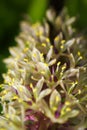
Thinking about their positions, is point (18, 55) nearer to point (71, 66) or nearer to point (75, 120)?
point (71, 66)

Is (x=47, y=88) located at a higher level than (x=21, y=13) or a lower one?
lower

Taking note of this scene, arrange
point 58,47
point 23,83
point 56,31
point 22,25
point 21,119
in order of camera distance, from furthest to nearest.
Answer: point 22,25 → point 56,31 → point 58,47 → point 23,83 → point 21,119

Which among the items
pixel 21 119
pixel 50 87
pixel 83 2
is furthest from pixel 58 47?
pixel 83 2

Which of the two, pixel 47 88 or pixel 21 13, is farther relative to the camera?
pixel 21 13

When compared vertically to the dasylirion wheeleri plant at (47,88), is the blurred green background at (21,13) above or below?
above
